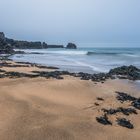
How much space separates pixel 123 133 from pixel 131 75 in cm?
1156

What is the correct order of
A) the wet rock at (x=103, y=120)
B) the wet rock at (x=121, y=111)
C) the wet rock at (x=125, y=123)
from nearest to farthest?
the wet rock at (x=125, y=123) < the wet rock at (x=103, y=120) < the wet rock at (x=121, y=111)

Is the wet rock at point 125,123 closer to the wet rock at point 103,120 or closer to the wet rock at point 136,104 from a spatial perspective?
the wet rock at point 103,120

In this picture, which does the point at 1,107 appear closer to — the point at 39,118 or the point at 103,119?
the point at 39,118

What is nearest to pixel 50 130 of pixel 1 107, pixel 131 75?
pixel 1 107

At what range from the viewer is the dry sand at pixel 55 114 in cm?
754

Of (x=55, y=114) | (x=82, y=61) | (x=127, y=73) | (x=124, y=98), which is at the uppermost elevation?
(x=55, y=114)

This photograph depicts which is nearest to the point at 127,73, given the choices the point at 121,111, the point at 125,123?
the point at 121,111

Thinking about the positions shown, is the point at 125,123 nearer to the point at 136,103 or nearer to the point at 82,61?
the point at 136,103

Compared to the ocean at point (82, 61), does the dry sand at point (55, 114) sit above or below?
above

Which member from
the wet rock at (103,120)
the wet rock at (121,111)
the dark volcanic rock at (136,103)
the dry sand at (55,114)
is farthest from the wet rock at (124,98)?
the wet rock at (103,120)

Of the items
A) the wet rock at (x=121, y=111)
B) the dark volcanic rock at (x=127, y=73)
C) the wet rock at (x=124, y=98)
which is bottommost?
A: the dark volcanic rock at (x=127, y=73)

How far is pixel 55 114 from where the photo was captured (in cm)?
890

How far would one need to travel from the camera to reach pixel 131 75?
19.2 metres

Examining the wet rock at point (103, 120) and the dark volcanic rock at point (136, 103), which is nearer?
the wet rock at point (103, 120)
